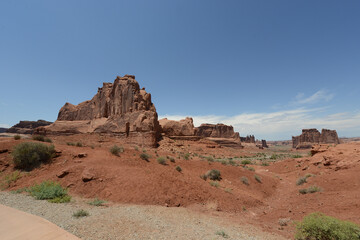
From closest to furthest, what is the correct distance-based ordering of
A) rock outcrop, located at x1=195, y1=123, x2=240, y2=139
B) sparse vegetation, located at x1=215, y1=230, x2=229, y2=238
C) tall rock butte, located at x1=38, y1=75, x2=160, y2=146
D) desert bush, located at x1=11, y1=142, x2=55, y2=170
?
1. sparse vegetation, located at x1=215, y1=230, x2=229, y2=238
2. desert bush, located at x1=11, y1=142, x2=55, y2=170
3. tall rock butte, located at x1=38, y1=75, x2=160, y2=146
4. rock outcrop, located at x1=195, y1=123, x2=240, y2=139

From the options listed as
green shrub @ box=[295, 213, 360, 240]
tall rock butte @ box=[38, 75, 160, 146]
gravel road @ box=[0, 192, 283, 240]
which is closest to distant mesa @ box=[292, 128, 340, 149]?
tall rock butte @ box=[38, 75, 160, 146]

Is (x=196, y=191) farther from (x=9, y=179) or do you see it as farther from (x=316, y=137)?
(x=316, y=137)

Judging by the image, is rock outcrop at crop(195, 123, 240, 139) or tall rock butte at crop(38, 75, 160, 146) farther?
rock outcrop at crop(195, 123, 240, 139)

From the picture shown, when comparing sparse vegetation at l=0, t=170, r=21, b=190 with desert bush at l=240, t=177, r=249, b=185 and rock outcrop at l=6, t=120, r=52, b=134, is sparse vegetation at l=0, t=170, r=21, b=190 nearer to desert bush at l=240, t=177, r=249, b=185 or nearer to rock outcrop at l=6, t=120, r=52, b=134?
desert bush at l=240, t=177, r=249, b=185

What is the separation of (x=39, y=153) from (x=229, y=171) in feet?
51.3

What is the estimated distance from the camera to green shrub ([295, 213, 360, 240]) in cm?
465

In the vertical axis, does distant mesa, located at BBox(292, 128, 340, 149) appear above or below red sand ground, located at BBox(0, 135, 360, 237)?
above

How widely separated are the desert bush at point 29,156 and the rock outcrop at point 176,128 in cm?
3791

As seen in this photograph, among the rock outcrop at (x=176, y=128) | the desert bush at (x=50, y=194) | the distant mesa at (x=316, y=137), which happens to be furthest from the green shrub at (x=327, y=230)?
the distant mesa at (x=316, y=137)

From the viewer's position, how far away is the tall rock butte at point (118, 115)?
35.5m

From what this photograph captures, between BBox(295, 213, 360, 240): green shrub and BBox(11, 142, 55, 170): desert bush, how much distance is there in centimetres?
1572

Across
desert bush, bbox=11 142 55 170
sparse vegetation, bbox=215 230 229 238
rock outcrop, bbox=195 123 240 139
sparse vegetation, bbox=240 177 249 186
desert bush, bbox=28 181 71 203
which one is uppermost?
rock outcrop, bbox=195 123 240 139

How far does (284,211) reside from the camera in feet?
29.3

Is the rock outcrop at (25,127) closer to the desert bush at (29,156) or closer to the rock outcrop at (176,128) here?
the rock outcrop at (176,128)
